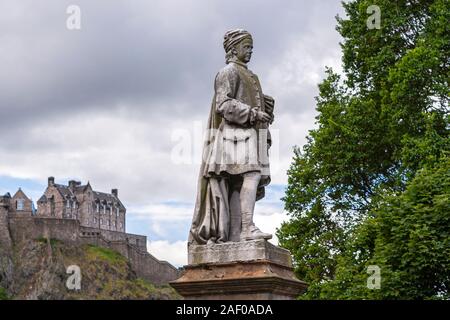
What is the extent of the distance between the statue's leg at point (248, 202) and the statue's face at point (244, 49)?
1.44 metres

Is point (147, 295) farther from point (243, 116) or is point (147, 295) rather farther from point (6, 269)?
point (243, 116)

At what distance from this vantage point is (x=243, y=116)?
365 inches

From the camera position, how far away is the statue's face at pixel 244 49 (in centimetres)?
972

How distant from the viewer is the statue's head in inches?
383

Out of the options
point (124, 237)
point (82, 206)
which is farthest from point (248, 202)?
point (82, 206)

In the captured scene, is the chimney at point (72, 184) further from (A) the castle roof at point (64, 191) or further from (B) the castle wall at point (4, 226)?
(B) the castle wall at point (4, 226)

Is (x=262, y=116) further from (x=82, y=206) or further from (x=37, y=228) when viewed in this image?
(x=82, y=206)

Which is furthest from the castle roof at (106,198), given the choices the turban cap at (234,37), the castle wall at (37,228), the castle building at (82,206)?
the turban cap at (234,37)

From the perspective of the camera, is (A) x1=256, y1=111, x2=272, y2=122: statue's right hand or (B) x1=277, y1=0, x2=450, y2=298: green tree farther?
(B) x1=277, y1=0, x2=450, y2=298: green tree

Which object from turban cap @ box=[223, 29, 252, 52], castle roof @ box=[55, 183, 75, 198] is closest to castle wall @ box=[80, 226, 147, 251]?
castle roof @ box=[55, 183, 75, 198]

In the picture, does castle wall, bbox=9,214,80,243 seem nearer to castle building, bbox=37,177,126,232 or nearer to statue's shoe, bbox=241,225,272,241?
castle building, bbox=37,177,126,232

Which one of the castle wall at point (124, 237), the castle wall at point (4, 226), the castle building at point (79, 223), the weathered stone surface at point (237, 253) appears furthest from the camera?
the castle wall at point (124, 237)
